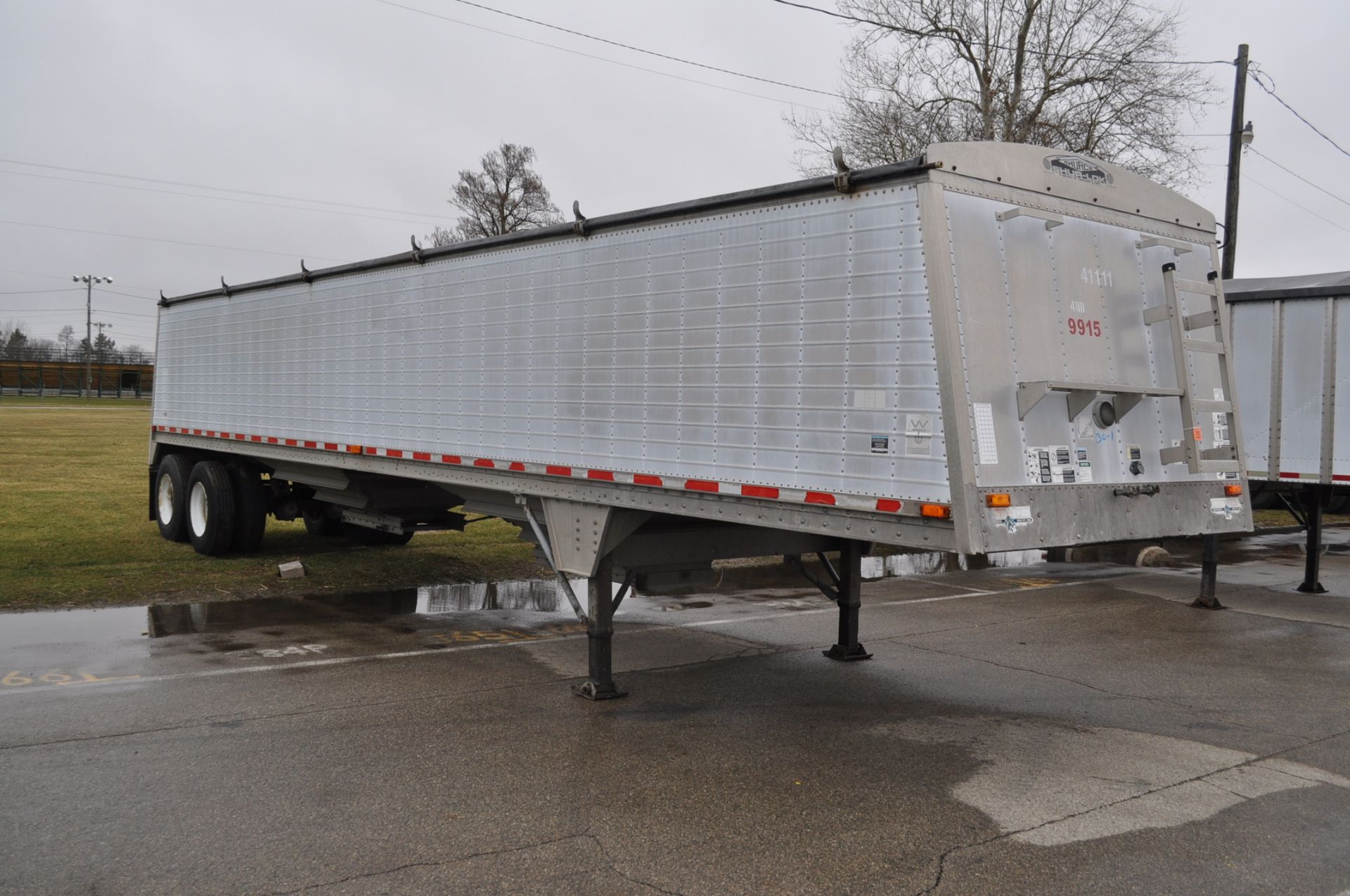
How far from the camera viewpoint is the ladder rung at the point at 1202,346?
620cm

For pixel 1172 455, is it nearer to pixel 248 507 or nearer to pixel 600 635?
pixel 600 635

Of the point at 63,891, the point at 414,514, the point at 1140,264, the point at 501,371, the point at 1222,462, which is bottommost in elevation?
the point at 63,891

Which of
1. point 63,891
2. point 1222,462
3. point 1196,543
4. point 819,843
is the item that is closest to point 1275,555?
point 1196,543

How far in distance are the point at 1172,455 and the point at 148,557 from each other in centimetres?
1127

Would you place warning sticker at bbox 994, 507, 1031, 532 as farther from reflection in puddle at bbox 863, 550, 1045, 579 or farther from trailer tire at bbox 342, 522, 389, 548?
trailer tire at bbox 342, 522, 389, 548

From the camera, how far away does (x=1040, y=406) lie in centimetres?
555

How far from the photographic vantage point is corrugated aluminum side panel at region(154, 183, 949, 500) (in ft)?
17.4

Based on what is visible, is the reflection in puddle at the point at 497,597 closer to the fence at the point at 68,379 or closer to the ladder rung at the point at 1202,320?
the ladder rung at the point at 1202,320

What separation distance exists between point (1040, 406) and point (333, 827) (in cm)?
408

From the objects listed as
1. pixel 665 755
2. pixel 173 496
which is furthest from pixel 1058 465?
pixel 173 496

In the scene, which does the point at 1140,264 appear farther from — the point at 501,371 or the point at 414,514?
the point at 414,514

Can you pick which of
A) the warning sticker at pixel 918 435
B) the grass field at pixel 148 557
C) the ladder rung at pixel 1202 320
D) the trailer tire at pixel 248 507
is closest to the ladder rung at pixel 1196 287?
the ladder rung at pixel 1202 320

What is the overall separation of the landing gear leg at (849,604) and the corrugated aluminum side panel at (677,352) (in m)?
2.23

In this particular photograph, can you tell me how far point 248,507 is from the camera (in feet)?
41.4
